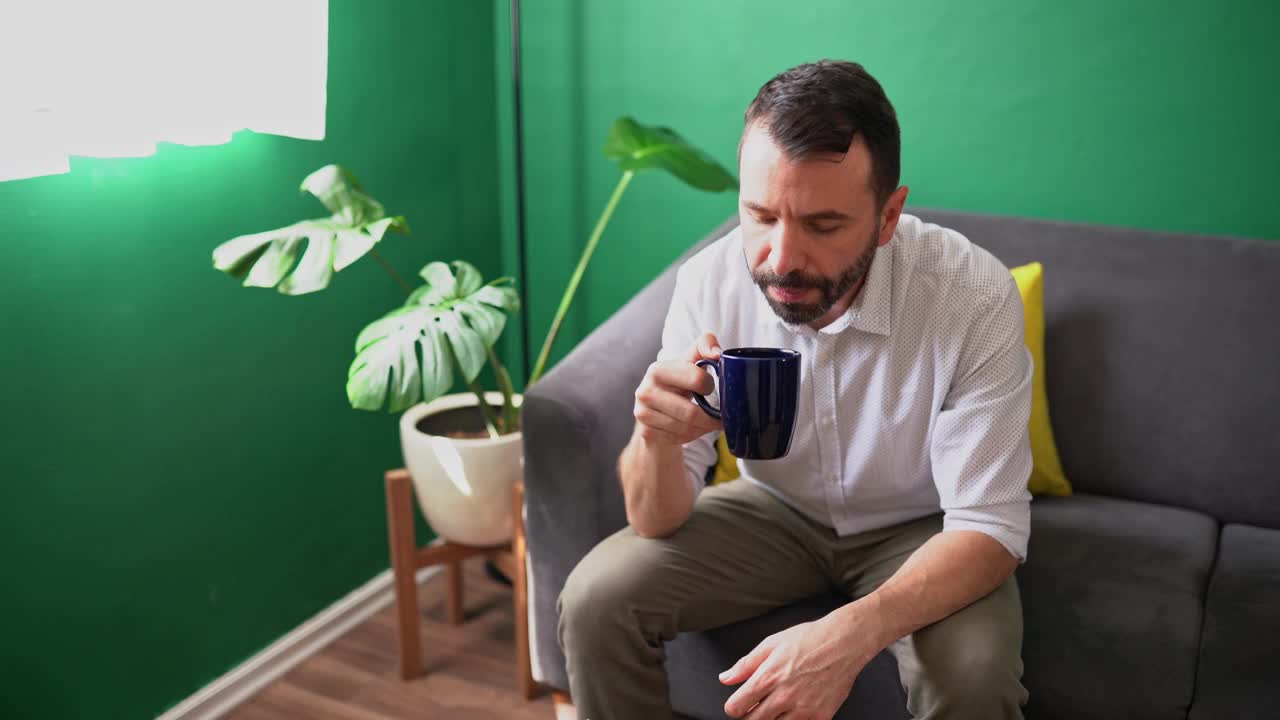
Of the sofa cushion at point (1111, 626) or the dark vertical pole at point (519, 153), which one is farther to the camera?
the dark vertical pole at point (519, 153)

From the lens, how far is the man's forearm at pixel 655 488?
4.83ft

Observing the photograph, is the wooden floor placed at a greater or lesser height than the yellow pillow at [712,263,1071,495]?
lesser

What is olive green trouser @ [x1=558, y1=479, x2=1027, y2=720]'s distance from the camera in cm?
134

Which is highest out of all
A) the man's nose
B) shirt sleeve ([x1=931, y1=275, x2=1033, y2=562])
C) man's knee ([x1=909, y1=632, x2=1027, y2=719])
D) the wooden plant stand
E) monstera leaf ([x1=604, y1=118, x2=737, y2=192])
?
monstera leaf ([x1=604, y1=118, x2=737, y2=192])

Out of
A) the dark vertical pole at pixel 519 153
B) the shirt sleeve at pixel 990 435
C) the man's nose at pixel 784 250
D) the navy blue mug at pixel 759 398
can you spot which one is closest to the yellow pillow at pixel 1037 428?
the shirt sleeve at pixel 990 435

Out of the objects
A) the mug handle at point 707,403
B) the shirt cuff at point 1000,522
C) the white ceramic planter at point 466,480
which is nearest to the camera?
the mug handle at point 707,403

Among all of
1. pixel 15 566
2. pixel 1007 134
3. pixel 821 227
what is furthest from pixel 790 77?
pixel 15 566

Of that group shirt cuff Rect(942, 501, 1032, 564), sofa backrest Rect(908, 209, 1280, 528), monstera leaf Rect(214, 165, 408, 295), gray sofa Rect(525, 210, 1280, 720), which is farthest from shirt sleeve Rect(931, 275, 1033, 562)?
monstera leaf Rect(214, 165, 408, 295)

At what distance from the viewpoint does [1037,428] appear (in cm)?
185

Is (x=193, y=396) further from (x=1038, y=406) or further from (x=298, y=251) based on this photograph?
(x=1038, y=406)

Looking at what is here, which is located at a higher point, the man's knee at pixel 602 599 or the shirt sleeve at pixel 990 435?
the shirt sleeve at pixel 990 435

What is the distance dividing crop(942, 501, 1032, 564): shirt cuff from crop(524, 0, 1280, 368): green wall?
1.04 meters

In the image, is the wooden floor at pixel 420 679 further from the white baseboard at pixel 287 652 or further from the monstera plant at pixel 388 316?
the monstera plant at pixel 388 316

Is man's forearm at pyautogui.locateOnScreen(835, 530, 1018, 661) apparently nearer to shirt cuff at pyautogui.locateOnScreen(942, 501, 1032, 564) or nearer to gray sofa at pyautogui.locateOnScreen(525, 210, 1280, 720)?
shirt cuff at pyautogui.locateOnScreen(942, 501, 1032, 564)
